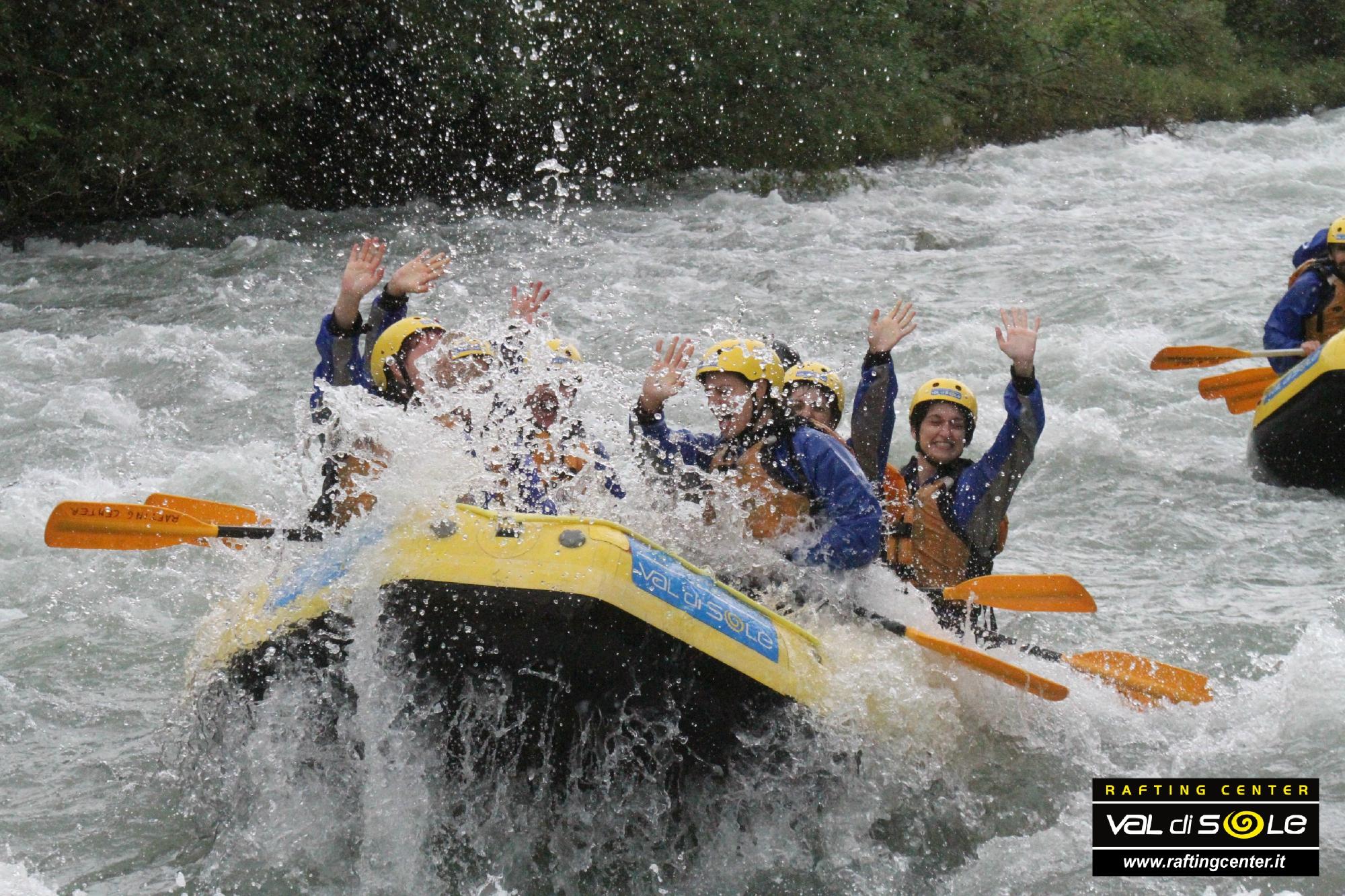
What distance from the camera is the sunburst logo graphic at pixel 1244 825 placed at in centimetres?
373

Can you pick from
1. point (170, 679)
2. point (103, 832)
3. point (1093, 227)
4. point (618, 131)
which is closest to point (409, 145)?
point (618, 131)

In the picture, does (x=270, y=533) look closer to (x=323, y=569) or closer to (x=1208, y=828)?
(x=323, y=569)

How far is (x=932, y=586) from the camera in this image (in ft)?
15.9

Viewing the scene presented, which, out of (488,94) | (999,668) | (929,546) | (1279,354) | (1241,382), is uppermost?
(488,94)

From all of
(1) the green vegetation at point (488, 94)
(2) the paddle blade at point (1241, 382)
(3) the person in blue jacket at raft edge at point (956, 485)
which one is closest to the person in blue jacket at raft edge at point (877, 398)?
(3) the person in blue jacket at raft edge at point (956, 485)

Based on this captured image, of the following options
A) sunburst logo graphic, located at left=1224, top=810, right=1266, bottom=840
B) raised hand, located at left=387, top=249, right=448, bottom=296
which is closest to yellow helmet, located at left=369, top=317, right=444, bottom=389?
raised hand, located at left=387, top=249, right=448, bottom=296

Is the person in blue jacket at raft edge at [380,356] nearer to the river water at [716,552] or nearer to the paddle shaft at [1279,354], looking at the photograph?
the river water at [716,552]

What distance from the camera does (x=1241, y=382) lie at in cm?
755

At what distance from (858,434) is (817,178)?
1058cm

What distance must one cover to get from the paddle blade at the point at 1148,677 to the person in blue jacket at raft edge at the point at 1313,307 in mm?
3407

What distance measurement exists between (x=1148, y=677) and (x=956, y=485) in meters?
0.93

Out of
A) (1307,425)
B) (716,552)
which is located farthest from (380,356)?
(1307,425)

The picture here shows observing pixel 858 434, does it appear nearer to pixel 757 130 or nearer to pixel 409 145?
pixel 409 145

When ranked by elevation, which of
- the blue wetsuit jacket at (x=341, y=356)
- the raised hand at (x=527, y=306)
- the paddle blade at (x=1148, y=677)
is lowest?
the paddle blade at (x=1148, y=677)
